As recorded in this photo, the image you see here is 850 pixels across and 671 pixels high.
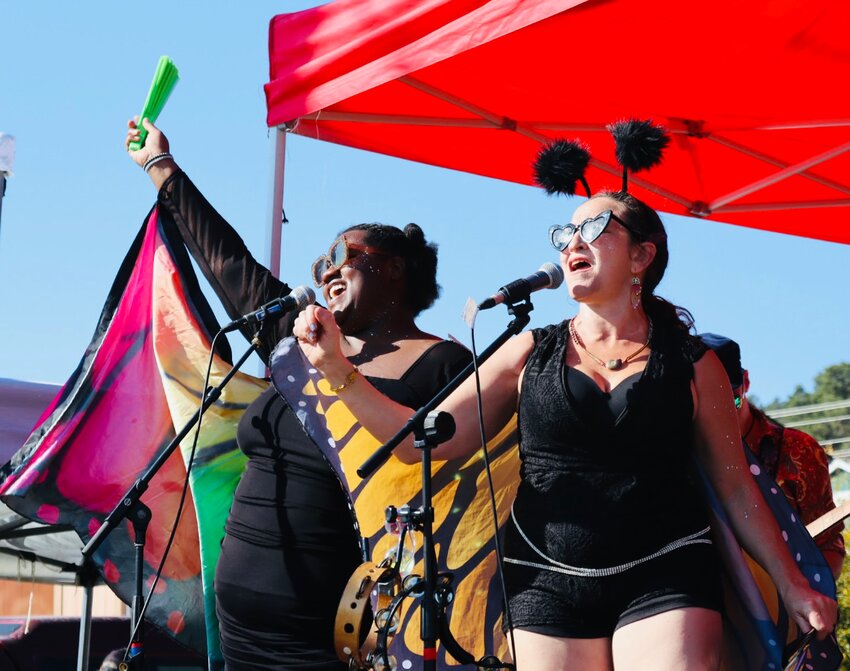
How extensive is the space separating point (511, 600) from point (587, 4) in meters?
1.86

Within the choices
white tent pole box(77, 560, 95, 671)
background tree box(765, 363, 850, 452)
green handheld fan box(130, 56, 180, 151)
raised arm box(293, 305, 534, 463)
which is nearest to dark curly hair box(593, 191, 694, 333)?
raised arm box(293, 305, 534, 463)

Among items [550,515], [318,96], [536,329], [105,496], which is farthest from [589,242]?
[105,496]

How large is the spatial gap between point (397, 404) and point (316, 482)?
49 centimetres

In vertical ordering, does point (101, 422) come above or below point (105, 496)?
above

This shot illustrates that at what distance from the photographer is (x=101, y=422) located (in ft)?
14.4

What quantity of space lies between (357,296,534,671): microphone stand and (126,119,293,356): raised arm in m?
1.26

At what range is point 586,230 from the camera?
293 cm

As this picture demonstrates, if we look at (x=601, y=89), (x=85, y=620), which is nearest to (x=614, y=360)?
(x=601, y=89)

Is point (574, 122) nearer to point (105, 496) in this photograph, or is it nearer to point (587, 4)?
point (587, 4)

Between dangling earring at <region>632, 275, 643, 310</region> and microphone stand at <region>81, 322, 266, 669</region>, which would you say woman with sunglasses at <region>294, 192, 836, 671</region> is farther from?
microphone stand at <region>81, 322, 266, 669</region>

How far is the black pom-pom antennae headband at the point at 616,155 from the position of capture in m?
3.27

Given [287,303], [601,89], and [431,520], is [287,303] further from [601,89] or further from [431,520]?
[601,89]

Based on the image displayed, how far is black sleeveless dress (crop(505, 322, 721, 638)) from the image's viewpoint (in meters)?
2.58

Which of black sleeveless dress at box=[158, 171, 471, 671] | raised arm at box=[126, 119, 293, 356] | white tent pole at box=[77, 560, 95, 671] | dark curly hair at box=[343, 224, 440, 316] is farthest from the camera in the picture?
white tent pole at box=[77, 560, 95, 671]
